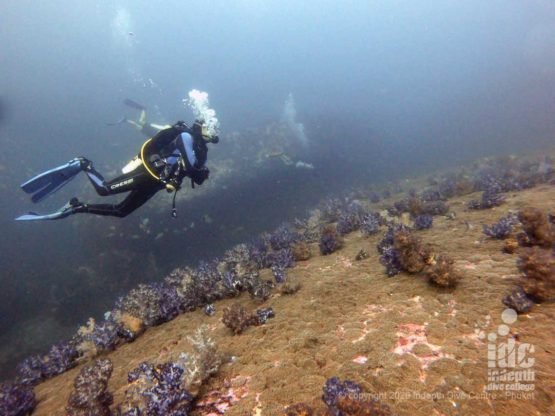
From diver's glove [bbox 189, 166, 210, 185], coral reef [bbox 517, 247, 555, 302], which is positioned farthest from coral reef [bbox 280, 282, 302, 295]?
coral reef [bbox 517, 247, 555, 302]

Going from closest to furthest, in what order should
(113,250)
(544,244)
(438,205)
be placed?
(544,244) → (438,205) → (113,250)

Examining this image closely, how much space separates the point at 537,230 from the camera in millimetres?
5688

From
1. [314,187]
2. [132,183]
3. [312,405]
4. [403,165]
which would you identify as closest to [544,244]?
[312,405]

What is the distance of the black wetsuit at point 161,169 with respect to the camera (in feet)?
23.0

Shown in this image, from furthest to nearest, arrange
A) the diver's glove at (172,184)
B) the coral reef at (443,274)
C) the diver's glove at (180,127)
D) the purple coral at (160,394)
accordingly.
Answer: the diver's glove at (180,127)
the diver's glove at (172,184)
the coral reef at (443,274)
the purple coral at (160,394)

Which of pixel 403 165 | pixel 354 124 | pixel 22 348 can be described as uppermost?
pixel 354 124

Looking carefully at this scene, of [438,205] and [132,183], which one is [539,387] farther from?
[132,183]

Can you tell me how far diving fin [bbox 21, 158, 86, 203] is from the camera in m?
7.56

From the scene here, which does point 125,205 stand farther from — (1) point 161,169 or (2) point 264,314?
(2) point 264,314

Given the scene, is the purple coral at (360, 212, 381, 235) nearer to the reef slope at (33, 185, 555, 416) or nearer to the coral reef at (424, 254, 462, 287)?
the reef slope at (33, 185, 555, 416)

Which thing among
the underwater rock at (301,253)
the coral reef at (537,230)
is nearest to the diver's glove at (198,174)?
the underwater rock at (301,253)

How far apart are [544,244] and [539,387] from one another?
3.59 m

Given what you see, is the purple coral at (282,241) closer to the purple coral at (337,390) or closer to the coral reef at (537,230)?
the coral reef at (537,230)

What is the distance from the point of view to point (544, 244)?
18.3 feet
